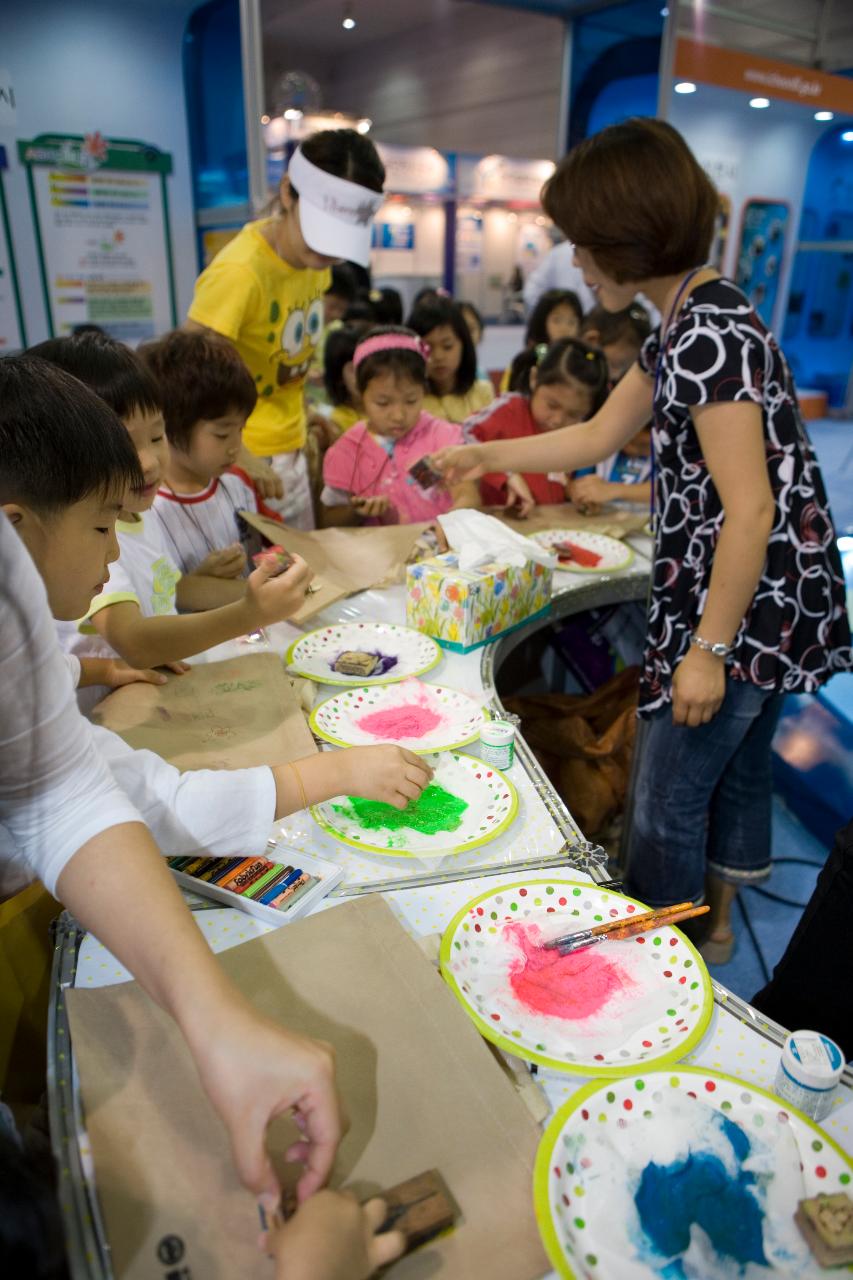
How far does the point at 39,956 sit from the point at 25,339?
10.7 ft

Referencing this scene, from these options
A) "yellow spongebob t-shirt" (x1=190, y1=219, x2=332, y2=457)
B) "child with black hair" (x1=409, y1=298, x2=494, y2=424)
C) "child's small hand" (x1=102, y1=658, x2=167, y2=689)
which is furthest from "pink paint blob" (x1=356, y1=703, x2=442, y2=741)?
"child with black hair" (x1=409, y1=298, x2=494, y2=424)

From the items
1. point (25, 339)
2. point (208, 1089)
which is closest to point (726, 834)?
point (208, 1089)

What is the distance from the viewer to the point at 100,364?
1449 millimetres

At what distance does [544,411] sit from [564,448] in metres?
0.71

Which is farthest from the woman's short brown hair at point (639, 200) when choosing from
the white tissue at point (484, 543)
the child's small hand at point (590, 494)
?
the child's small hand at point (590, 494)

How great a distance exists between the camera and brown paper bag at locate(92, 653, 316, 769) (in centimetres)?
123

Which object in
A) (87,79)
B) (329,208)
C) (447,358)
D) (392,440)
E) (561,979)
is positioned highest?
(87,79)

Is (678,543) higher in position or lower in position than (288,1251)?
higher

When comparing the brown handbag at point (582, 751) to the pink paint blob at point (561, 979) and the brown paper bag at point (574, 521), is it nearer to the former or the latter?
the brown paper bag at point (574, 521)

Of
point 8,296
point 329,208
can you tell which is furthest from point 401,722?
point 8,296

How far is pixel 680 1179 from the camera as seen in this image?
2.16ft

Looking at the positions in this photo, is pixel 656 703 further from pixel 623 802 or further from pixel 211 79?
pixel 211 79

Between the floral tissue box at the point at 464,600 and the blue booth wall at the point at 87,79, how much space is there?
270cm

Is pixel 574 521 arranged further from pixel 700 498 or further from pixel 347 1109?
pixel 347 1109
